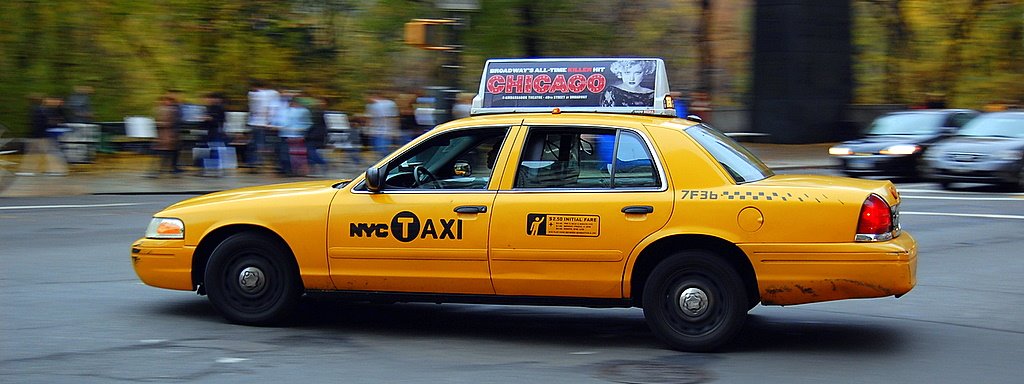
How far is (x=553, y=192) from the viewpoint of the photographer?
23.7 ft

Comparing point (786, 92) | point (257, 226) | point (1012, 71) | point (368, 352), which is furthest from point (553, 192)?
point (1012, 71)

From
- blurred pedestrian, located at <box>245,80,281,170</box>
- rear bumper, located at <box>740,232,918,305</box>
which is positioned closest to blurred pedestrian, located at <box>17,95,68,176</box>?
blurred pedestrian, located at <box>245,80,281,170</box>

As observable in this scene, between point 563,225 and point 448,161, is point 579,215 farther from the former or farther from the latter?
point 448,161

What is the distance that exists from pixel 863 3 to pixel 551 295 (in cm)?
3504

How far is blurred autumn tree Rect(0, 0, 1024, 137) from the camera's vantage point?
26.3 meters

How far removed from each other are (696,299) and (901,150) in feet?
52.4

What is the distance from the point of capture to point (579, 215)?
7086 mm

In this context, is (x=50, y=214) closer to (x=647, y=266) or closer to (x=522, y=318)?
(x=522, y=318)

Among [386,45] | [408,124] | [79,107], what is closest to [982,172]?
[408,124]

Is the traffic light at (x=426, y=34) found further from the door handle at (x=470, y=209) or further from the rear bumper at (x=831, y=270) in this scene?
the rear bumper at (x=831, y=270)

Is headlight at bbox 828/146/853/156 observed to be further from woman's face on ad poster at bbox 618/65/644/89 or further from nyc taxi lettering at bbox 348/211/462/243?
nyc taxi lettering at bbox 348/211/462/243

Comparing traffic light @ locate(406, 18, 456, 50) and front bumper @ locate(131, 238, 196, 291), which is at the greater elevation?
traffic light @ locate(406, 18, 456, 50)

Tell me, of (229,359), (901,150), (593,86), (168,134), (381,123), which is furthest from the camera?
(381,123)

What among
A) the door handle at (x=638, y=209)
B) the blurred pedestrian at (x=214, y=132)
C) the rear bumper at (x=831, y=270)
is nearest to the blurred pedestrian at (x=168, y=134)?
the blurred pedestrian at (x=214, y=132)
